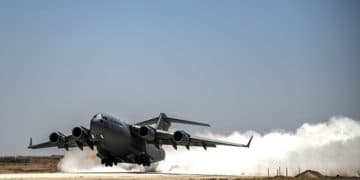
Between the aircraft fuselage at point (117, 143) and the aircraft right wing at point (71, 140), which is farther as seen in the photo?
the aircraft right wing at point (71, 140)

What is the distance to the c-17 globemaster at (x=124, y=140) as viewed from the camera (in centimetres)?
6012

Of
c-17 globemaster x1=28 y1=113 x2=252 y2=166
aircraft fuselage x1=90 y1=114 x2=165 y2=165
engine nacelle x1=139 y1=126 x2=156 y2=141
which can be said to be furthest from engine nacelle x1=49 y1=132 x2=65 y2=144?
engine nacelle x1=139 y1=126 x2=156 y2=141

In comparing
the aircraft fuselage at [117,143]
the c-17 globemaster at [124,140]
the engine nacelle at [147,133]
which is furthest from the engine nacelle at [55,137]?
the engine nacelle at [147,133]

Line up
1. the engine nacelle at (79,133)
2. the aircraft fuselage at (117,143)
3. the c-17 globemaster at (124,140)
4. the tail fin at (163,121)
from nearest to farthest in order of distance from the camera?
the aircraft fuselage at (117,143) → the c-17 globemaster at (124,140) → the engine nacelle at (79,133) → the tail fin at (163,121)

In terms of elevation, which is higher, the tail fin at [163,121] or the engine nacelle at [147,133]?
the tail fin at [163,121]

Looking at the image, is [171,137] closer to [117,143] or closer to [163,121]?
[117,143]

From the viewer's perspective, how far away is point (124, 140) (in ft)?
204

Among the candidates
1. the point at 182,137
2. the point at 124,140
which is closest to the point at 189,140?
the point at 182,137

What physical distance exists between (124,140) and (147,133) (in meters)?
2.79

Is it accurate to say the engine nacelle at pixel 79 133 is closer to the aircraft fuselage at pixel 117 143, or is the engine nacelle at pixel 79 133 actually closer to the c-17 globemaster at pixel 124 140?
the c-17 globemaster at pixel 124 140

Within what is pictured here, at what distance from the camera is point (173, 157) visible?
261 feet

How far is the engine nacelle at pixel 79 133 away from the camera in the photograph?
6309cm

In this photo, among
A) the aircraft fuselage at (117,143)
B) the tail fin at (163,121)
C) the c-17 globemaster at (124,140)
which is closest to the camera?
the aircraft fuselage at (117,143)

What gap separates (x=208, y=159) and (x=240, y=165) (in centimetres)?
439
